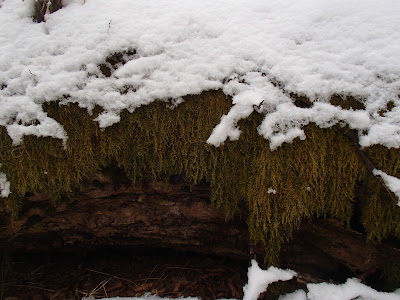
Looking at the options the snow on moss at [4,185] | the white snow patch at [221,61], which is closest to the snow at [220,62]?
the white snow patch at [221,61]

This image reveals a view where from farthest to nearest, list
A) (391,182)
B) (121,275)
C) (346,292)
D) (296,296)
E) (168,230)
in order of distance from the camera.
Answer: (121,275)
(168,230)
(296,296)
(346,292)
(391,182)

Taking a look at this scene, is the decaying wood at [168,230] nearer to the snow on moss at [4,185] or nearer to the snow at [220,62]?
the snow on moss at [4,185]

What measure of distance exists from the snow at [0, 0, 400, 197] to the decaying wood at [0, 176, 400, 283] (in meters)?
0.55

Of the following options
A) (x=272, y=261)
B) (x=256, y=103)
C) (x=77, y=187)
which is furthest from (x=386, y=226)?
(x=77, y=187)

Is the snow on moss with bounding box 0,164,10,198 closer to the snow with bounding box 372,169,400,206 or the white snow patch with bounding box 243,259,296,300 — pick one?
the white snow patch with bounding box 243,259,296,300

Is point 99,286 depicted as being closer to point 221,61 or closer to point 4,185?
point 4,185

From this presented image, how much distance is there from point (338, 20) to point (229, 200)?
1.45 metres

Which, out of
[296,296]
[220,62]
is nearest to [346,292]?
[296,296]

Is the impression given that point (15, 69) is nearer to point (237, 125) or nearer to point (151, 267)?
point (237, 125)

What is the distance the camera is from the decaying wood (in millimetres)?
1889

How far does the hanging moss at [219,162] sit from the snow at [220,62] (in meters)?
0.06

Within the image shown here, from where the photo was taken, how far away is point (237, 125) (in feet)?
5.60

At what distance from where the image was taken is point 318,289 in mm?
1743

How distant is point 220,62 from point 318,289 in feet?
5.16
